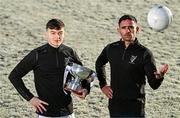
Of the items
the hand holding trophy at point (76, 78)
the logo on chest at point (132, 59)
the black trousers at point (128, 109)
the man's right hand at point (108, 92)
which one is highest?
the logo on chest at point (132, 59)

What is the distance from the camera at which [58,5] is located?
54.9 ft

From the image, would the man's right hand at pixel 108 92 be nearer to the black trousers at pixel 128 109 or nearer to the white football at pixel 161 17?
the black trousers at pixel 128 109

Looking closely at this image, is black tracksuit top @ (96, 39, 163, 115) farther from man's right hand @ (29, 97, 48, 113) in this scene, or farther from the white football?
the white football

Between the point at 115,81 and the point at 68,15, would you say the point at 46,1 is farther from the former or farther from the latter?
the point at 115,81

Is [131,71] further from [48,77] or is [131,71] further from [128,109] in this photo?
[48,77]

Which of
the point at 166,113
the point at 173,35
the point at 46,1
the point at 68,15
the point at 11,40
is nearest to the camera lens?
the point at 166,113

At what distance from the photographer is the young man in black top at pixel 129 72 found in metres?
6.18

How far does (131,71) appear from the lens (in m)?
6.21

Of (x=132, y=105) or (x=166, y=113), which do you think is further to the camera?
(x=166, y=113)

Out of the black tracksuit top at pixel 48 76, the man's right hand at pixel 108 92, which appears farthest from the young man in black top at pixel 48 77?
the man's right hand at pixel 108 92

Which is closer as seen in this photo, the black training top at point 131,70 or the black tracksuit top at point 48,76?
the black training top at point 131,70

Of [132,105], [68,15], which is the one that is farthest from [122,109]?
[68,15]

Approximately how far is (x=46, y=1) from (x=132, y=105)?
37.4 feet

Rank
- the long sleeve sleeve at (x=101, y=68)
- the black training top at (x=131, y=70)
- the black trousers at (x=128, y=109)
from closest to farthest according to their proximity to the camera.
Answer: the black training top at (x=131, y=70) < the black trousers at (x=128, y=109) < the long sleeve sleeve at (x=101, y=68)
